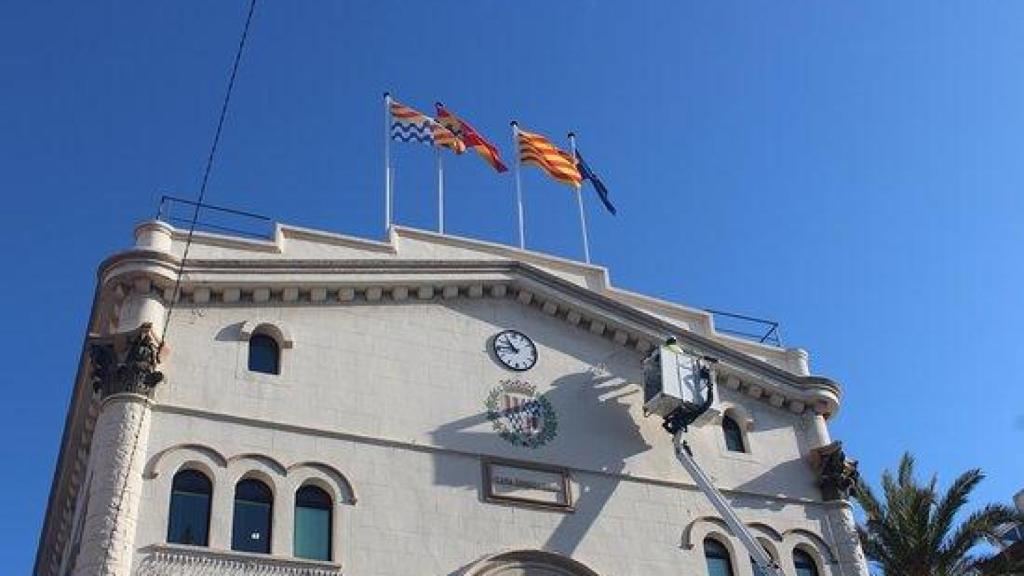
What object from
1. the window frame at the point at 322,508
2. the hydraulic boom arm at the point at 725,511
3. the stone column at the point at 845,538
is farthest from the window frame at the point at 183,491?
the stone column at the point at 845,538

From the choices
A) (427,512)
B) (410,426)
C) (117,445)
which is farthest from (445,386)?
(117,445)

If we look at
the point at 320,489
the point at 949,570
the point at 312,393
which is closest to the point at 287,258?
the point at 312,393

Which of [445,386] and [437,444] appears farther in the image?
[445,386]

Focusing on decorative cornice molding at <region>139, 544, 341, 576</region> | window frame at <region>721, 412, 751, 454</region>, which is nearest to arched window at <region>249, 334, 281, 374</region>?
decorative cornice molding at <region>139, 544, 341, 576</region>

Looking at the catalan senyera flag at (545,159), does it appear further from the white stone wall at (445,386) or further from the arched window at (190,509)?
the arched window at (190,509)

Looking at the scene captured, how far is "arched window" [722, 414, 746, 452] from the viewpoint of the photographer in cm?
3047

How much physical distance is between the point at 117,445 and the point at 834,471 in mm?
17083

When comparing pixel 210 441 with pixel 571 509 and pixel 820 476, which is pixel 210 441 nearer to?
pixel 571 509

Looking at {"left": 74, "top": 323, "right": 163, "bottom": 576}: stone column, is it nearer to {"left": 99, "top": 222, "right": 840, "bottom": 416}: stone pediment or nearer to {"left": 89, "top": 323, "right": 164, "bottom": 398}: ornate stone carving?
{"left": 89, "top": 323, "right": 164, "bottom": 398}: ornate stone carving

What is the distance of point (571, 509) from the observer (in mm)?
26781

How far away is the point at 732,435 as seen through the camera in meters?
30.8

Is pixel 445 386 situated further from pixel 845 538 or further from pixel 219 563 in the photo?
pixel 845 538

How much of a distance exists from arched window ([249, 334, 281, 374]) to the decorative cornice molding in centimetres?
435

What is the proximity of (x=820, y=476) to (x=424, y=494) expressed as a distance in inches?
422
